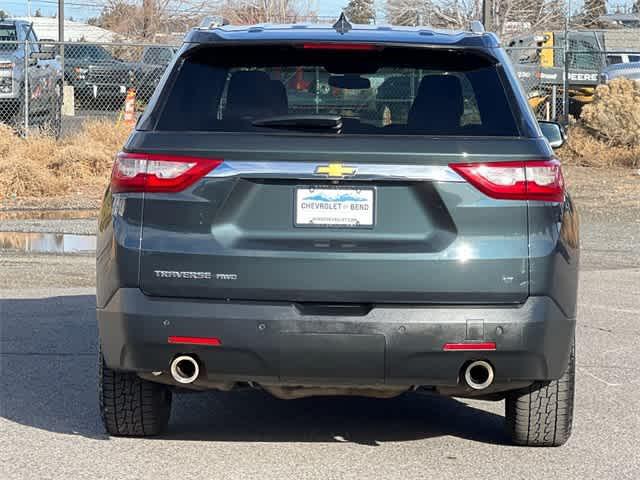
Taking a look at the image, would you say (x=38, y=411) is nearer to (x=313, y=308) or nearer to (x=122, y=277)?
(x=122, y=277)

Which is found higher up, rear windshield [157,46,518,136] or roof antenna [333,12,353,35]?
roof antenna [333,12,353,35]

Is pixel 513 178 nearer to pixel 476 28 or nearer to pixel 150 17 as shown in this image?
pixel 476 28

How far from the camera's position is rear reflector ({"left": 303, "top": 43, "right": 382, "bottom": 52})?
213 inches

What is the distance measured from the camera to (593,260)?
12961mm

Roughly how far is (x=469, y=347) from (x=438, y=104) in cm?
102

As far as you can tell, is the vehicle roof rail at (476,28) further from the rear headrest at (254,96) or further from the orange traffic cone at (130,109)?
the orange traffic cone at (130,109)

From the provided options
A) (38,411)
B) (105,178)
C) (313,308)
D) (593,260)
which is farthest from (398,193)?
(105,178)

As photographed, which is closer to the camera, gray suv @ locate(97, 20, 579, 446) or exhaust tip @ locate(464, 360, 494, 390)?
gray suv @ locate(97, 20, 579, 446)

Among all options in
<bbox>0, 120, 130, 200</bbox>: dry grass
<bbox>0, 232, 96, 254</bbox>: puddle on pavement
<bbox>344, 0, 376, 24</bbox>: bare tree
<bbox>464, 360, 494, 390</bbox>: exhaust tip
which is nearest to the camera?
<bbox>464, 360, 494, 390</bbox>: exhaust tip

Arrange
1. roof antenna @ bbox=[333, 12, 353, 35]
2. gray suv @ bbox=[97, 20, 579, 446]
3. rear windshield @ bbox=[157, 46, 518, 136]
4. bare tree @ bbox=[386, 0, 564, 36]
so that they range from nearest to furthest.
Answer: gray suv @ bbox=[97, 20, 579, 446]
rear windshield @ bbox=[157, 46, 518, 136]
roof antenna @ bbox=[333, 12, 353, 35]
bare tree @ bbox=[386, 0, 564, 36]

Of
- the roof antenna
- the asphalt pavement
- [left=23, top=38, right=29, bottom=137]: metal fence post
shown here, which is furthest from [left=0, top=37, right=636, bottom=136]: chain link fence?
the roof antenna

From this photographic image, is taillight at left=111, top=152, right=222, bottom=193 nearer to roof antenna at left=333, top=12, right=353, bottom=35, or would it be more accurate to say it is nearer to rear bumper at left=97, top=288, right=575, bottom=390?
rear bumper at left=97, top=288, right=575, bottom=390

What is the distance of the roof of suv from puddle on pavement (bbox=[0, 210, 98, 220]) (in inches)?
398

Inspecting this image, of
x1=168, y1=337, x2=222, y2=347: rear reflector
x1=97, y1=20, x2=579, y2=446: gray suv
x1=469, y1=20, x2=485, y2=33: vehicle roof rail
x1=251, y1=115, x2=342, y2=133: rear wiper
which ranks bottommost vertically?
x1=168, y1=337, x2=222, y2=347: rear reflector
